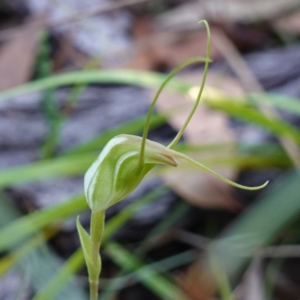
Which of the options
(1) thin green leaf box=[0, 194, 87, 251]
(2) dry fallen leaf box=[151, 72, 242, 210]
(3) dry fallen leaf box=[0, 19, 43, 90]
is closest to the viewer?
(1) thin green leaf box=[0, 194, 87, 251]

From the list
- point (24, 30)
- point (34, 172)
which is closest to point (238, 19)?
point (24, 30)

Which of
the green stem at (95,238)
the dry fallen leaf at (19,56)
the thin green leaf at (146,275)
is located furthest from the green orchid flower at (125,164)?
the dry fallen leaf at (19,56)

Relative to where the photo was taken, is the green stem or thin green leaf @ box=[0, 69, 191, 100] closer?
the green stem

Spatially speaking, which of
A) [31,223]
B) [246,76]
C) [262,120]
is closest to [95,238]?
[31,223]

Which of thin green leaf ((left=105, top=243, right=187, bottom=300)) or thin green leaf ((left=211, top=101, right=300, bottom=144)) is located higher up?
thin green leaf ((left=211, top=101, right=300, bottom=144))

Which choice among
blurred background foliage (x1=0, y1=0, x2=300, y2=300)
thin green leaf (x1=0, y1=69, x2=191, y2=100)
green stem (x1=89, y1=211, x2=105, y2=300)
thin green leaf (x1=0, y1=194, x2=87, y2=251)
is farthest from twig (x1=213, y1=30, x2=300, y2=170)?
green stem (x1=89, y1=211, x2=105, y2=300)

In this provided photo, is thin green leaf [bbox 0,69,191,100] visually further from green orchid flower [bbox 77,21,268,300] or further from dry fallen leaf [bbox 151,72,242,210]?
green orchid flower [bbox 77,21,268,300]

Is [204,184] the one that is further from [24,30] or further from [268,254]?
[24,30]

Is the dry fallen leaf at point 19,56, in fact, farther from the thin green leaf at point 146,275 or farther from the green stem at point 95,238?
the green stem at point 95,238
